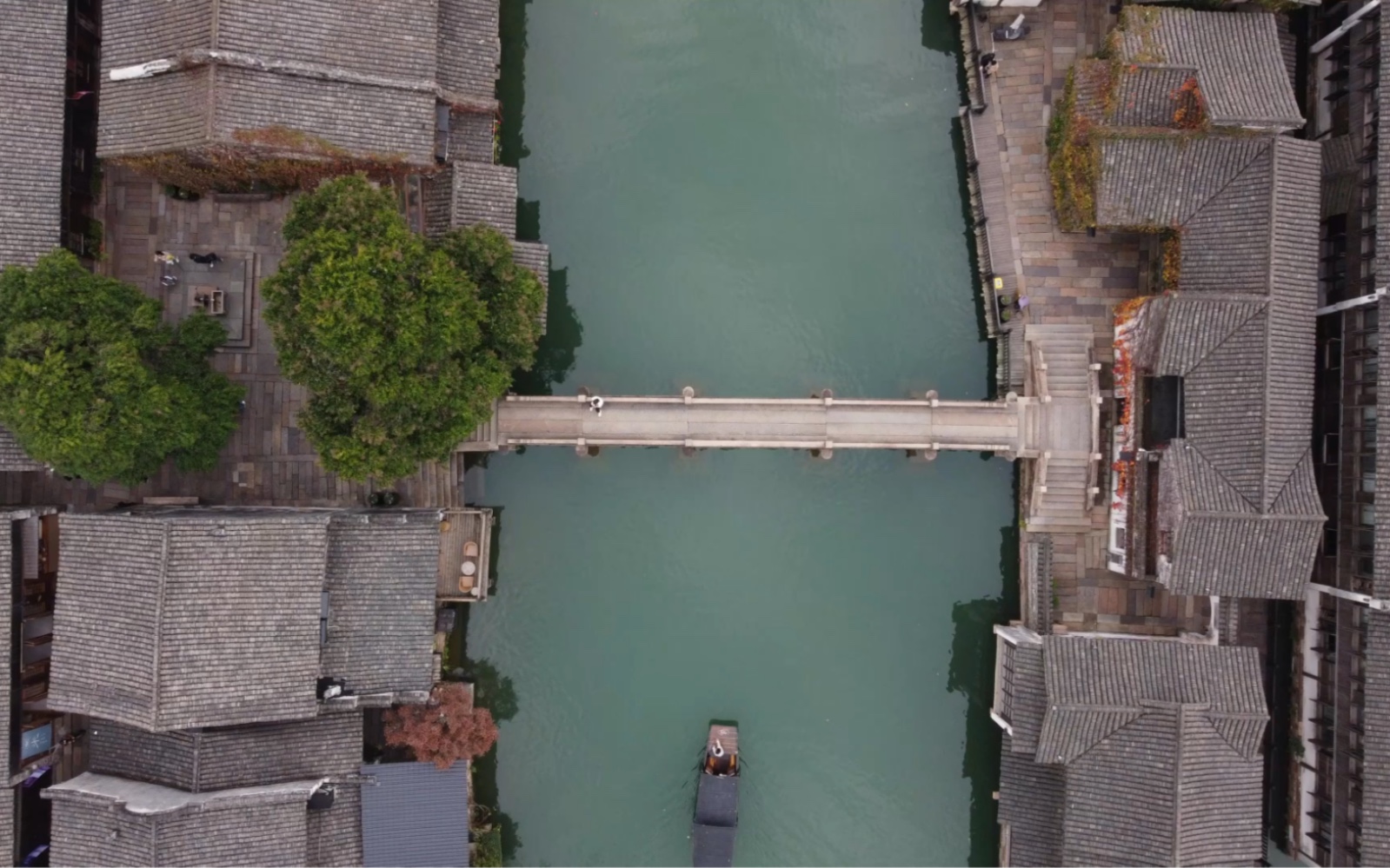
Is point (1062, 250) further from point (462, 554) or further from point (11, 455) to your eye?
point (11, 455)

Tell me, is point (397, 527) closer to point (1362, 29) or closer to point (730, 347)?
point (730, 347)

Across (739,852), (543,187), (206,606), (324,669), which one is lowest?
(739,852)

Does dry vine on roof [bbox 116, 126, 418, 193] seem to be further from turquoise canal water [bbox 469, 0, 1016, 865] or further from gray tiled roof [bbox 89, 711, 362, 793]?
gray tiled roof [bbox 89, 711, 362, 793]

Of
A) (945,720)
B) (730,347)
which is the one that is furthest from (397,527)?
(945,720)

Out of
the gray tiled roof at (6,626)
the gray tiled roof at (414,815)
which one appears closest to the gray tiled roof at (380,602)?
the gray tiled roof at (414,815)

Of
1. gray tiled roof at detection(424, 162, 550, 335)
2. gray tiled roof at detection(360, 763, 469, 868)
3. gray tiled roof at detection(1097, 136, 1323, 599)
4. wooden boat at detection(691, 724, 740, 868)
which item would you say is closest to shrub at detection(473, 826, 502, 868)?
gray tiled roof at detection(360, 763, 469, 868)

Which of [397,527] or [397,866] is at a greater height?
[397,527]

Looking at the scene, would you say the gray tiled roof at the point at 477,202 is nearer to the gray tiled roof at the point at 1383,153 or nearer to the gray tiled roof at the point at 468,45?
the gray tiled roof at the point at 468,45
